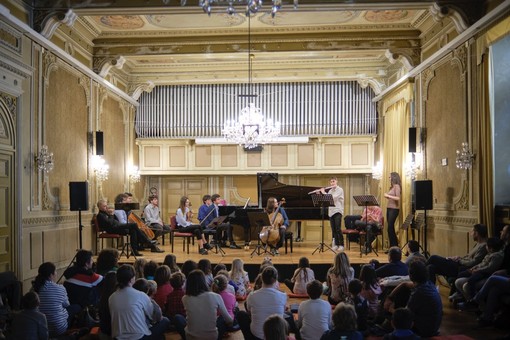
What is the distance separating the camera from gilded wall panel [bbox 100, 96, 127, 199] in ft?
40.6

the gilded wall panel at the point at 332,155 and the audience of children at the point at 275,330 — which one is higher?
the gilded wall panel at the point at 332,155

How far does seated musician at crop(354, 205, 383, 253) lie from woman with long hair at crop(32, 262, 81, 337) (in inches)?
262

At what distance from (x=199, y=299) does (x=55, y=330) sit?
1.63m

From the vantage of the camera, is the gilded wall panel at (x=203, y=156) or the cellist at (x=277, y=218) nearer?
the cellist at (x=277, y=218)

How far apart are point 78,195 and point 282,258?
3889 millimetres

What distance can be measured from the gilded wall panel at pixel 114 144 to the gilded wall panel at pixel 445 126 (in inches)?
274

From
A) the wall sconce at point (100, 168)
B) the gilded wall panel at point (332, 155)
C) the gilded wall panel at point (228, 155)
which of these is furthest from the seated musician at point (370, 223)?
the wall sconce at point (100, 168)

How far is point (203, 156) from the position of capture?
14953 millimetres

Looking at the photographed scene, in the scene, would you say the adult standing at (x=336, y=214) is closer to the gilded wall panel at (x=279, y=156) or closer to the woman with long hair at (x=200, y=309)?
the gilded wall panel at (x=279, y=156)

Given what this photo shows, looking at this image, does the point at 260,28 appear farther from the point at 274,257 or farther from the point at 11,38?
the point at 11,38

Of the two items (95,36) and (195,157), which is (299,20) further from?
(195,157)

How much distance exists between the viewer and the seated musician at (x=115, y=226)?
10.5m

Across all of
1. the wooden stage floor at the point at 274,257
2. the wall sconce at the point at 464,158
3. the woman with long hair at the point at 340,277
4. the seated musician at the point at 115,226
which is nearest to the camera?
the woman with long hair at the point at 340,277

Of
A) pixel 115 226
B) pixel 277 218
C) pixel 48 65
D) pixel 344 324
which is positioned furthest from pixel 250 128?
pixel 344 324
